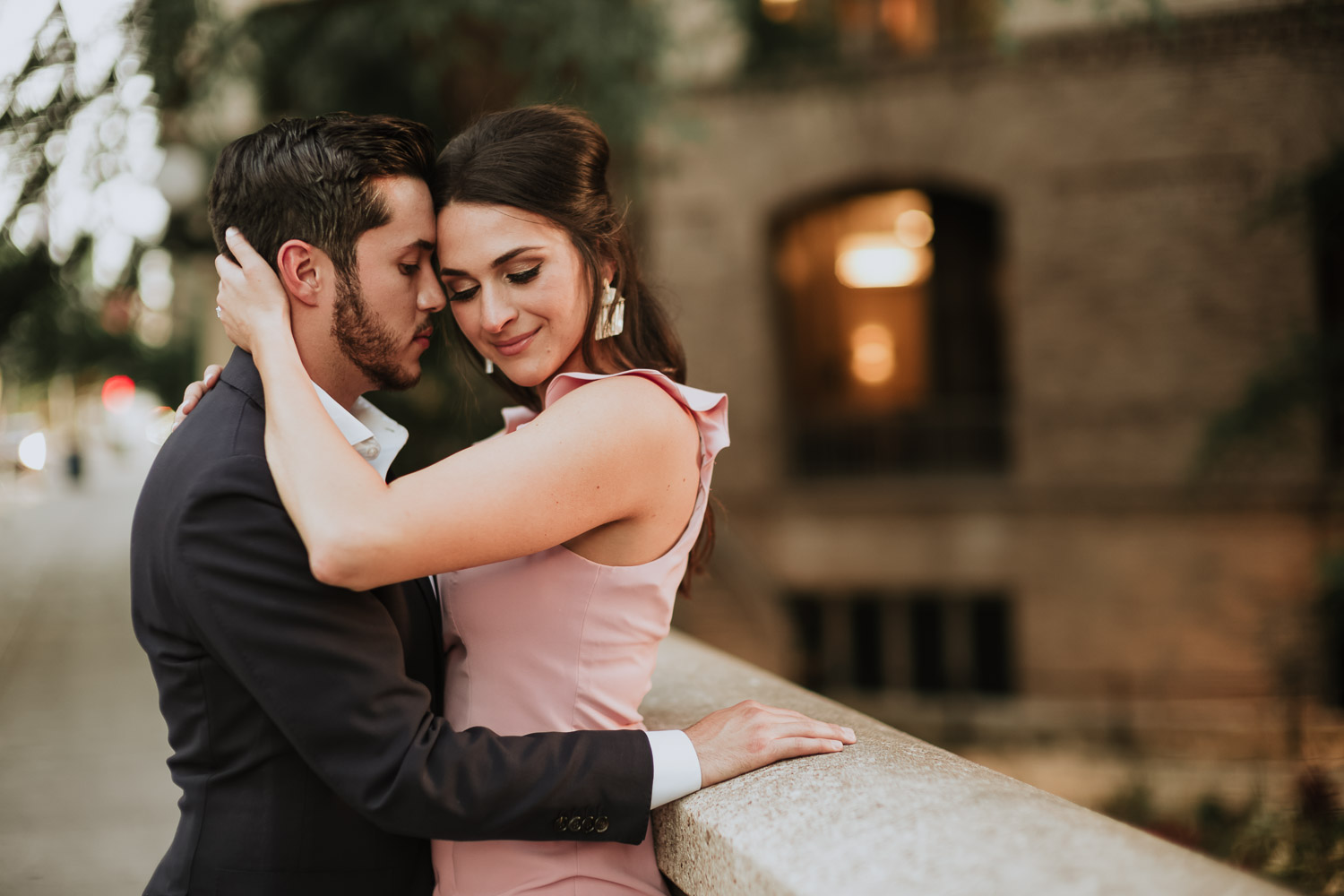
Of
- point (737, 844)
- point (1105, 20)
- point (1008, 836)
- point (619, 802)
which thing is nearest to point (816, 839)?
point (737, 844)

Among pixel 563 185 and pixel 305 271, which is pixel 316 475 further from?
pixel 563 185

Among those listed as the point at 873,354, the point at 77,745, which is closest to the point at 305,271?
the point at 77,745

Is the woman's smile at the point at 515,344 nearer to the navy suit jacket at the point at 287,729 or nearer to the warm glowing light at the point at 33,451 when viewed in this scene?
the navy suit jacket at the point at 287,729

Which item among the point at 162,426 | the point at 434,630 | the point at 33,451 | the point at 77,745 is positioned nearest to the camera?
the point at 434,630

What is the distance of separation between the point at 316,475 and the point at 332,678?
12.0 inches

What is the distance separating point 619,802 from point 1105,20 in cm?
1195

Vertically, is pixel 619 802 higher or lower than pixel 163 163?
lower

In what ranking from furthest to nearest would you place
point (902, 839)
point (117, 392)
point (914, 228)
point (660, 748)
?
point (117, 392)
point (914, 228)
point (660, 748)
point (902, 839)

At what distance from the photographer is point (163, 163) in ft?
20.8

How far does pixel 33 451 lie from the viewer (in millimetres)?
27062

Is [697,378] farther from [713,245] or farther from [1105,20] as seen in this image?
[1105,20]

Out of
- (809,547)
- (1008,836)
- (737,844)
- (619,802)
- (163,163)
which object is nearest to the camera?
(1008,836)

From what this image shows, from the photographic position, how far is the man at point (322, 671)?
1553 millimetres

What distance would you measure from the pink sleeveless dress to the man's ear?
50 cm
